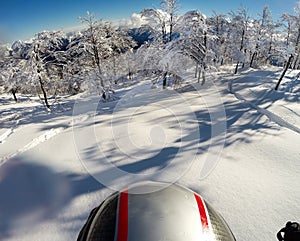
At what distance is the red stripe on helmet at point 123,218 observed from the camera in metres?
1.83

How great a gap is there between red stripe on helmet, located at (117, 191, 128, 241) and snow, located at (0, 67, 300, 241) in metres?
2.36

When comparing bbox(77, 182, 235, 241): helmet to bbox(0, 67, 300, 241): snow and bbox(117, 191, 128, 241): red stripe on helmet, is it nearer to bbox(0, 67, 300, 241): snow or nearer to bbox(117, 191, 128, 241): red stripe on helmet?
bbox(117, 191, 128, 241): red stripe on helmet

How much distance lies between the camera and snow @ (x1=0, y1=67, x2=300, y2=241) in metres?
4.20

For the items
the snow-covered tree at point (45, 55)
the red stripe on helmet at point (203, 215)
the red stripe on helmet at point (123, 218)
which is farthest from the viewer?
the snow-covered tree at point (45, 55)

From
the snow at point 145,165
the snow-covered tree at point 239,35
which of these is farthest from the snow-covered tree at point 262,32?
the snow at point 145,165

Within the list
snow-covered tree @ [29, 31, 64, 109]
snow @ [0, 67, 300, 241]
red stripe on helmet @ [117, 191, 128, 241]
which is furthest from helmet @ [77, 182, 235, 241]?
snow-covered tree @ [29, 31, 64, 109]

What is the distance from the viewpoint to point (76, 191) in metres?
4.91

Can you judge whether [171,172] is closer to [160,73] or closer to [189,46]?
[160,73]

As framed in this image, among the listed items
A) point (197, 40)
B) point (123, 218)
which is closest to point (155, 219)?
point (123, 218)

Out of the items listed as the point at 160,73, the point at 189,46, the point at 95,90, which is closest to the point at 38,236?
the point at 95,90

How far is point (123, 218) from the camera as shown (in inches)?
79.1

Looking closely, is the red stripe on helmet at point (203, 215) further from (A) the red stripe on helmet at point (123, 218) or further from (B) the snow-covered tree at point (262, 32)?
(B) the snow-covered tree at point (262, 32)

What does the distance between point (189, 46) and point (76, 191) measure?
16.2m

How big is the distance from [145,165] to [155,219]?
157 inches
